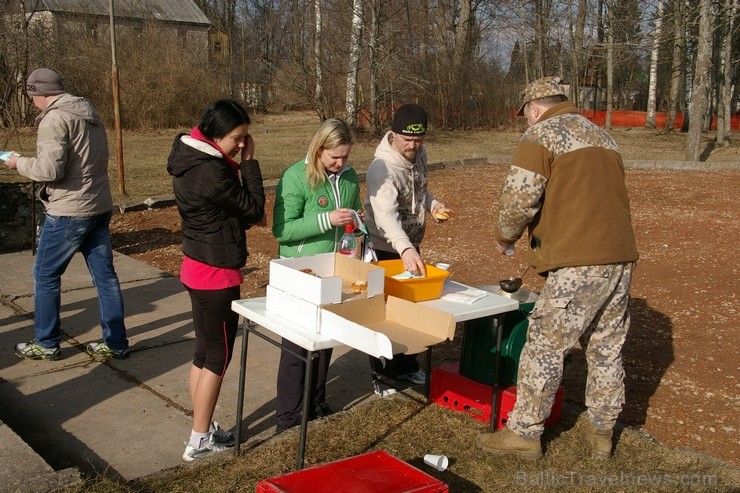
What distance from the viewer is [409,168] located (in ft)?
14.3

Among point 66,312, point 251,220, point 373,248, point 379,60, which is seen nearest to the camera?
point 251,220

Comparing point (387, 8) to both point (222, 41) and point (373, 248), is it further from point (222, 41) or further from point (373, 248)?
point (222, 41)

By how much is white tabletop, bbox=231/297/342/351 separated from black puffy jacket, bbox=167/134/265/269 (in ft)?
0.67

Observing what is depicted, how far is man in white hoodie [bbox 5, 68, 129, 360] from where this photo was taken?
15.8 feet

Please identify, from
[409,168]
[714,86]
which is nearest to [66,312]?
[409,168]

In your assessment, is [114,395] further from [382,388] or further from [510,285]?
[510,285]

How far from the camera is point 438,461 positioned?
144 inches

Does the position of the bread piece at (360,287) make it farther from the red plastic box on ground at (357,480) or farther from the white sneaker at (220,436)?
the white sneaker at (220,436)

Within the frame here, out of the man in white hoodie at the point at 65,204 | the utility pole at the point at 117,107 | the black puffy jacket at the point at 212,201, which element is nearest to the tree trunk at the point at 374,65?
the utility pole at the point at 117,107

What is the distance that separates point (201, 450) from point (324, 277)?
106 centimetres

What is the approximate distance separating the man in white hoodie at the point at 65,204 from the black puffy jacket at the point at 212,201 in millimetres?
1625

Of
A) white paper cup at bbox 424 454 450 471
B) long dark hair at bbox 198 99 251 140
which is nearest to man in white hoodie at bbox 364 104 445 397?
white paper cup at bbox 424 454 450 471

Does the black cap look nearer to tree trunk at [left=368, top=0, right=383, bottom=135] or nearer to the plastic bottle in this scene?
the plastic bottle

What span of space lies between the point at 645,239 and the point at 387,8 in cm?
1518
